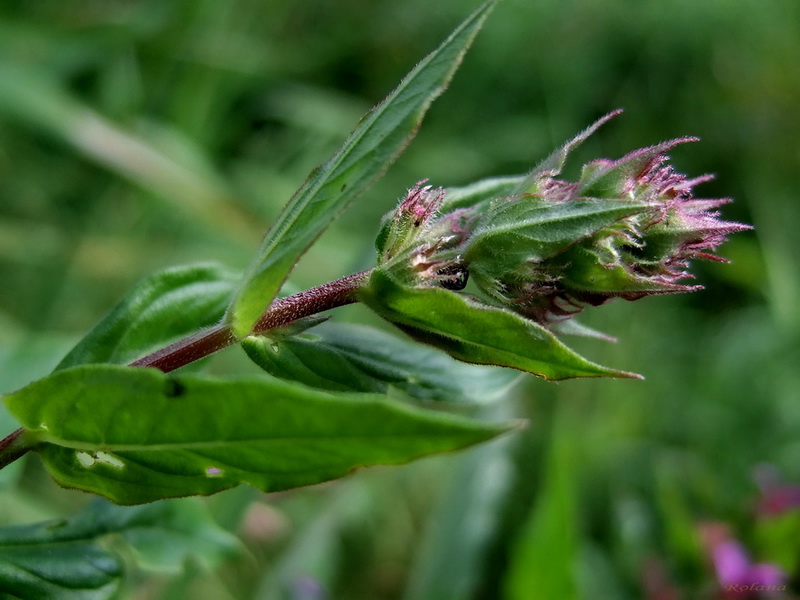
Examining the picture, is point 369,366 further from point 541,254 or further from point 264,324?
point 541,254

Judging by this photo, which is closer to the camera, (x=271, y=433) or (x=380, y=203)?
(x=271, y=433)

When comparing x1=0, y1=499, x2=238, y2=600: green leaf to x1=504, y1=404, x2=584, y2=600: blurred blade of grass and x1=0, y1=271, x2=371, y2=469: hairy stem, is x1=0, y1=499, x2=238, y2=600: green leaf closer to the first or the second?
x1=0, y1=271, x2=371, y2=469: hairy stem

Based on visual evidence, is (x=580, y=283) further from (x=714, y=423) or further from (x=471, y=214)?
(x=714, y=423)

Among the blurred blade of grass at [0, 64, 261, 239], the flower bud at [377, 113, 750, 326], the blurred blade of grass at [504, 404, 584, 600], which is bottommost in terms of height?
the blurred blade of grass at [504, 404, 584, 600]

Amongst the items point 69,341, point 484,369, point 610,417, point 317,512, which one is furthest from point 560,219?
point 610,417

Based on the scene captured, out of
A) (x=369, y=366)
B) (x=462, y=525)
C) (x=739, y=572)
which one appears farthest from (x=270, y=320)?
(x=739, y=572)

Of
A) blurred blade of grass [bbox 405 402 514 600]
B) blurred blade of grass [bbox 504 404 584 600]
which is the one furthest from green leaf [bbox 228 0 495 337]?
blurred blade of grass [bbox 405 402 514 600]

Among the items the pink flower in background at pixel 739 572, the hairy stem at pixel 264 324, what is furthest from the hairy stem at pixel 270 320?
the pink flower in background at pixel 739 572
